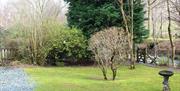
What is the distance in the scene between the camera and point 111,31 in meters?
17.2

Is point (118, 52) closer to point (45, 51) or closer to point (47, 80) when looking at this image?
point (47, 80)

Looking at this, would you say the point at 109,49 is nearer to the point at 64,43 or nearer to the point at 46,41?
the point at 64,43

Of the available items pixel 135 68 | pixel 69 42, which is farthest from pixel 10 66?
pixel 135 68

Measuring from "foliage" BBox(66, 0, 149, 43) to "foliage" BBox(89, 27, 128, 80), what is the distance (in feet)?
15.6

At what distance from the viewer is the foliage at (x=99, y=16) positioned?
22.2 metres

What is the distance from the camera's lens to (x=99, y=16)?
2220 cm

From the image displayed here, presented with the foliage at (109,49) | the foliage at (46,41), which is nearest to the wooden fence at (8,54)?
the foliage at (46,41)

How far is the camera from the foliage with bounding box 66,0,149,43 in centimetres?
2216

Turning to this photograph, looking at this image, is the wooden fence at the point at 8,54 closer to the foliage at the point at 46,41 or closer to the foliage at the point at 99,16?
the foliage at the point at 46,41

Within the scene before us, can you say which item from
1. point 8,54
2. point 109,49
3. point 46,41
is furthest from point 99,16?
point 109,49

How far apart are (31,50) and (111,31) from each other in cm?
698

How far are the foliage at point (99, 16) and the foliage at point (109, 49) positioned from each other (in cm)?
476

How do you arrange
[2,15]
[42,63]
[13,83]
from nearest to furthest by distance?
[13,83] → [42,63] → [2,15]

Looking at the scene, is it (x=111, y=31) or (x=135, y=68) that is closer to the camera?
(x=111, y=31)
